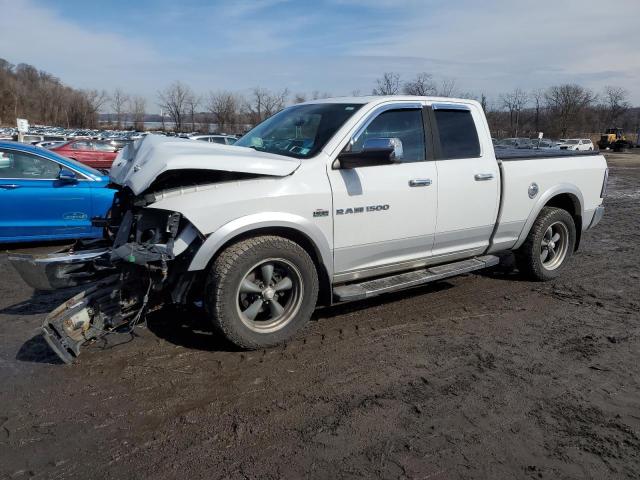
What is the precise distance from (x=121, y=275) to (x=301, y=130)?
6.73 ft

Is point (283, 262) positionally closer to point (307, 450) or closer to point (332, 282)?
point (332, 282)

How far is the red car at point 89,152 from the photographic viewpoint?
1908 cm

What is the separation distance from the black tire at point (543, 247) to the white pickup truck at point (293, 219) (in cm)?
52

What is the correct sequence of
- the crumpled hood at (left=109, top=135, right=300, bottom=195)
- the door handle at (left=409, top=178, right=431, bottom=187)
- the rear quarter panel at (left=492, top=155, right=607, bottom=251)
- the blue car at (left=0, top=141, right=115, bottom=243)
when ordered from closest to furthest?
1. the crumpled hood at (left=109, top=135, right=300, bottom=195)
2. the door handle at (left=409, top=178, right=431, bottom=187)
3. the rear quarter panel at (left=492, top=155, right=607, bottom=251)
4. the blue car at (left=0, top=141, right=115, bottom=243)

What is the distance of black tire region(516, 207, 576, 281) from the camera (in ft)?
19.3

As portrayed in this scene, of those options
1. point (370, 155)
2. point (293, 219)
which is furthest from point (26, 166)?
point (370, 155)

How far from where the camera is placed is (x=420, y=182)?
463 centimetres

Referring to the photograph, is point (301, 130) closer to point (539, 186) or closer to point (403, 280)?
point (403, 280)

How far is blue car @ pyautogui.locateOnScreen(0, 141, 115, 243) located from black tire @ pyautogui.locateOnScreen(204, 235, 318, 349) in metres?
3.71

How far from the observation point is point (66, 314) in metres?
3.65

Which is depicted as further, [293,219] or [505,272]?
[505,272]

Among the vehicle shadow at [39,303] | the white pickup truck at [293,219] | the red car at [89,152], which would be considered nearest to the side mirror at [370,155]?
the white pickup truck at [293,219]

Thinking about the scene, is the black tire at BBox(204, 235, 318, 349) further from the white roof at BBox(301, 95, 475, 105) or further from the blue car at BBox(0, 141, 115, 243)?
the blue car at BBox(0, 141, 115, 243)

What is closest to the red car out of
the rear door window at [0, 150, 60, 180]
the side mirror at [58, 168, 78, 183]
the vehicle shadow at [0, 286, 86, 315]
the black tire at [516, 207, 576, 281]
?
the rear door window at [0, 150, 60, 180]
